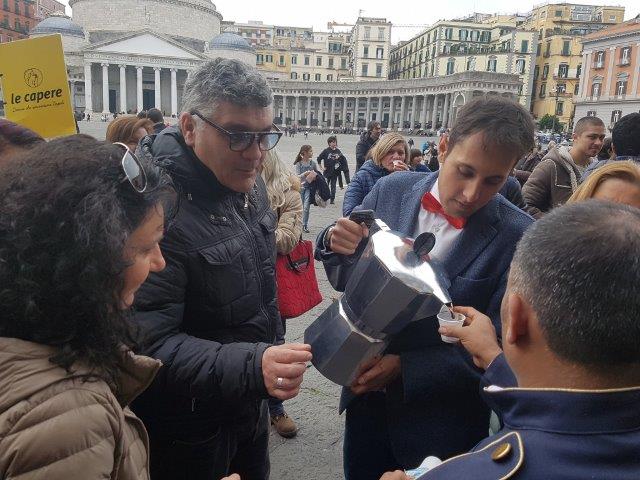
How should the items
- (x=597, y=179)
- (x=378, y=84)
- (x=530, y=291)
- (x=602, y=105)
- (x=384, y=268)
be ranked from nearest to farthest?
(x=530, y=291) < (x=384, y=268) < (x=597, y=179) < (x=602, y=105) < (x=378, y=84)

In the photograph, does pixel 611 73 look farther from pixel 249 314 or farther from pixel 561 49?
pixel 249 314

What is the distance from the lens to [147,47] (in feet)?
217

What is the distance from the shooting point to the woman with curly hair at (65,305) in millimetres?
944

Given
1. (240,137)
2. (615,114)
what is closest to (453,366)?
(240,137)

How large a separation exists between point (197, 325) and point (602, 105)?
58171mm

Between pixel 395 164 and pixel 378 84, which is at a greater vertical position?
pixel 378 84

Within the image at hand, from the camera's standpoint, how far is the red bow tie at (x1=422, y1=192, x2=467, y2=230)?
6.35 feet

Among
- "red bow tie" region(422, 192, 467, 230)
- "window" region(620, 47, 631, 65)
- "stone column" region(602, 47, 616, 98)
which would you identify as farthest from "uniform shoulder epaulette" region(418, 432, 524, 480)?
"stone column" region(602, 47, 616, 98)

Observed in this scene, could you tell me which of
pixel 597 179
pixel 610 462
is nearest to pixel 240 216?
pixel 610 462

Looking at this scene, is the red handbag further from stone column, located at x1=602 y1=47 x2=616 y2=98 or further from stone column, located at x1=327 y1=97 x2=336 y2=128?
stone column, located at x1=327 y1=97 x2=336 y2=128

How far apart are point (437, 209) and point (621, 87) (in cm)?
5600

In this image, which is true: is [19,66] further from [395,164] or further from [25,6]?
[25,6]

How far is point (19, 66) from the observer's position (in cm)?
361

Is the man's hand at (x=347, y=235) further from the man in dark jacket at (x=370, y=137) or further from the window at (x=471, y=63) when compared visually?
the window at (x=471, y=63)
